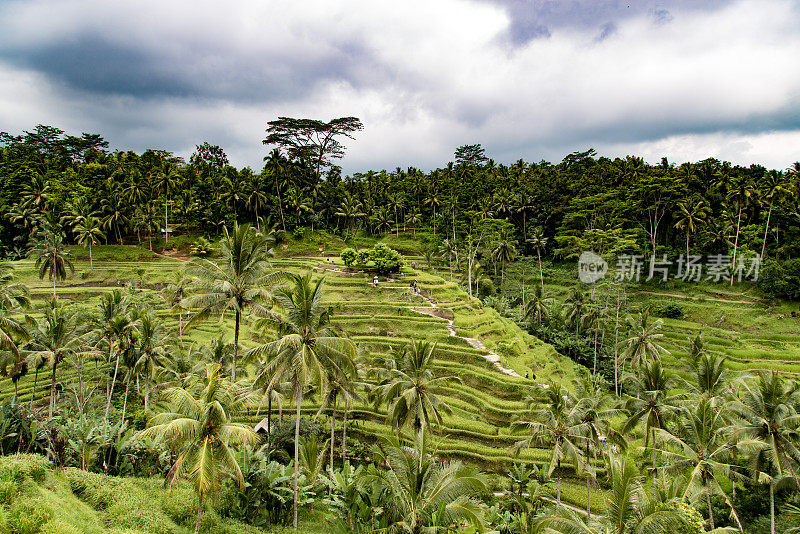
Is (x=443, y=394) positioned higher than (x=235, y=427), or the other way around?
(x=235, y=427)

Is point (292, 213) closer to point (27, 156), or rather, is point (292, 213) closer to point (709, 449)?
point (27, 156)

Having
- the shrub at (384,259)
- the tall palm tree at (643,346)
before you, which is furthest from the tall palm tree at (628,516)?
the shrub at (384,259)

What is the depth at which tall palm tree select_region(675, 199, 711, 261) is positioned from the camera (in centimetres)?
5569

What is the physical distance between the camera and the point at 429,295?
1762 inches

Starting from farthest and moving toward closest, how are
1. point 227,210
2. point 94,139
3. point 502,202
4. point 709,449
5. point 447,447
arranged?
point 94,139 → point 502,202 → point 227,210 → point 447,447 → point 709,449

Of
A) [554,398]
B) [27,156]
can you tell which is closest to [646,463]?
[554,398]

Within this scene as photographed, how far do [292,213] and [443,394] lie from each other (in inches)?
1772

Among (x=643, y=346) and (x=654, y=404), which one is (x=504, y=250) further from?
(x=654, y=404)

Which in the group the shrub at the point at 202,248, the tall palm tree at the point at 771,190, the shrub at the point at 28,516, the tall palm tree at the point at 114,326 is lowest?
the shrub at the point at 28,516

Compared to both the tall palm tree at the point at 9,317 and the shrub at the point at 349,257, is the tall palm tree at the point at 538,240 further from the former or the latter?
the tall palm tree at the point at 9,317

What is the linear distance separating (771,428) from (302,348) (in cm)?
2134

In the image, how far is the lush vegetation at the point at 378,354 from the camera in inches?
533

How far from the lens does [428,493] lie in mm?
12281

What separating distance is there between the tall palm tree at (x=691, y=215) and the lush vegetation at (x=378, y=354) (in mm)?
→ 576
